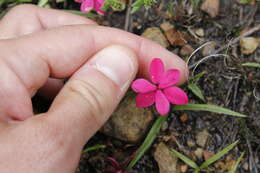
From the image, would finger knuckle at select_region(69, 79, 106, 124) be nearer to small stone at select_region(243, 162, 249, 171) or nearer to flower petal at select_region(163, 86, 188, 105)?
flower petal at select_region(163, 86, 188, 105)

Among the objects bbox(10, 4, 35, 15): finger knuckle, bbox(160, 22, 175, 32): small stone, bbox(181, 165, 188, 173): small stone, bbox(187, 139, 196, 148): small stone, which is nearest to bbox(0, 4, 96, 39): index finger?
bbox(10, 4, 35, 15): finger knuckle

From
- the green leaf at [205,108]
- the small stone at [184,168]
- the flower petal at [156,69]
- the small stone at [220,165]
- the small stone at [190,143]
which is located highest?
Result: the flower petal at [156,69]

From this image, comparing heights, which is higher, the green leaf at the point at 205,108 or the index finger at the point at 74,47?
the index finger at the point at 74,47

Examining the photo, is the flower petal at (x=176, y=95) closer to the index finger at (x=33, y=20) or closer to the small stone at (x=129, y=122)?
the small stone at (x=129, y=122)

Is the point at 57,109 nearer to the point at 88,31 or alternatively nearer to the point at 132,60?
the point at 132,60

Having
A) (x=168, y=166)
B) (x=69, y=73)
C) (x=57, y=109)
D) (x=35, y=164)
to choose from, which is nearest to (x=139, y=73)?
(x=69, y=73)

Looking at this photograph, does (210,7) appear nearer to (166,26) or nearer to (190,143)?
(166,26)

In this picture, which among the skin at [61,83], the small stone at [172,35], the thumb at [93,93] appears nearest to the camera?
the skin at [61,83]

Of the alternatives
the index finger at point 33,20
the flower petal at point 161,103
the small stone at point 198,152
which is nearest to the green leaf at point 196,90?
the small stone at point 198,152
